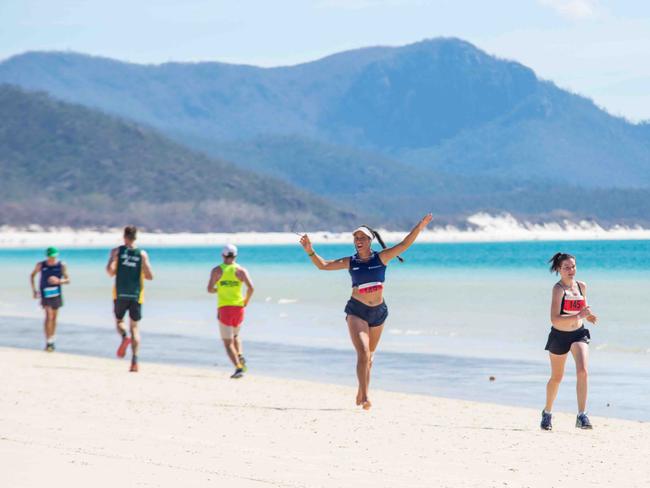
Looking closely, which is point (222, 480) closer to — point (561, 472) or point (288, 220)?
point (561, 472)

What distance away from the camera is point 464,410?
1077 cm

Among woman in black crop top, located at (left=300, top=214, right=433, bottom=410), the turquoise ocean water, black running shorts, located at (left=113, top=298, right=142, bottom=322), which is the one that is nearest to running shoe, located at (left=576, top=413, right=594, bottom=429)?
the turquoise ocean water

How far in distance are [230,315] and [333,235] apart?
127 meters

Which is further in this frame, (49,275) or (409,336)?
(409,336)

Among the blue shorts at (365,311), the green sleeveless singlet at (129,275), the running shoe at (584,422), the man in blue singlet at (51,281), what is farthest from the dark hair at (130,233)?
the running shoe at (584,422)

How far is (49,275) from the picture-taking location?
52.0ft

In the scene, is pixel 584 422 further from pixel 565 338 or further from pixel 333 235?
pixel 333 235

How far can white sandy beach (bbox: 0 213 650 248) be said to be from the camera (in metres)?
124

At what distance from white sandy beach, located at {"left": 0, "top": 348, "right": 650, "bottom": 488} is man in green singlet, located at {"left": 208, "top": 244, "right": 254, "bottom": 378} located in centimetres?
83

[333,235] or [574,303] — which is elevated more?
[333,235]

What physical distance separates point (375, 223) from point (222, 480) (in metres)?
157

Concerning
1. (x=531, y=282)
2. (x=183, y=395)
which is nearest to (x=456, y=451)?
(x=183, y=395)

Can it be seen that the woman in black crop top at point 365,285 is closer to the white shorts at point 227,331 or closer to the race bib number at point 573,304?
the race bib number at point 573,304

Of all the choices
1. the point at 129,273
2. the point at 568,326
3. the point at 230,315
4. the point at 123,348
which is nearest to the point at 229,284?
the point at 230,315
